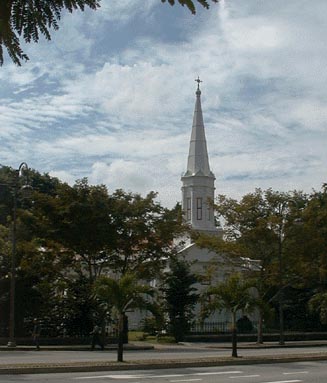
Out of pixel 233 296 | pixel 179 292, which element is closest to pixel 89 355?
pixel 233 296

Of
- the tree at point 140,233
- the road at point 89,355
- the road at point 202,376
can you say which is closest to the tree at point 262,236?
the tree at point 140,233

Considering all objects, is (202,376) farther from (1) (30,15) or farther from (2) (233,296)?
(1) (30,15)

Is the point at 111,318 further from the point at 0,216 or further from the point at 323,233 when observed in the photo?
the point at 0,216

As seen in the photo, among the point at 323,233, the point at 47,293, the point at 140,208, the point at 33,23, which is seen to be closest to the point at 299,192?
the point at 323,233

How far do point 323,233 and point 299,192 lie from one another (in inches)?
107

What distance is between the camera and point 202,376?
63.0 feet

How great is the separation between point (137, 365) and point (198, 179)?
44510 mm

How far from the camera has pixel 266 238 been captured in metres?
38.3

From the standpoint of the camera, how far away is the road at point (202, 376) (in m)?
17.5

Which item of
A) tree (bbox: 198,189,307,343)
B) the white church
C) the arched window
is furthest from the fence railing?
the arched window

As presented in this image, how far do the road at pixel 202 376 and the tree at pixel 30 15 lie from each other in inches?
513

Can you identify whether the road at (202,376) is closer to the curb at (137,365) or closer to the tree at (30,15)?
the curb at (137,365)

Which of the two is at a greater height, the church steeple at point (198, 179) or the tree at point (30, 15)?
the church steeple at point (198, 179)

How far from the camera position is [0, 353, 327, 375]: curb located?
19531 millimetres
